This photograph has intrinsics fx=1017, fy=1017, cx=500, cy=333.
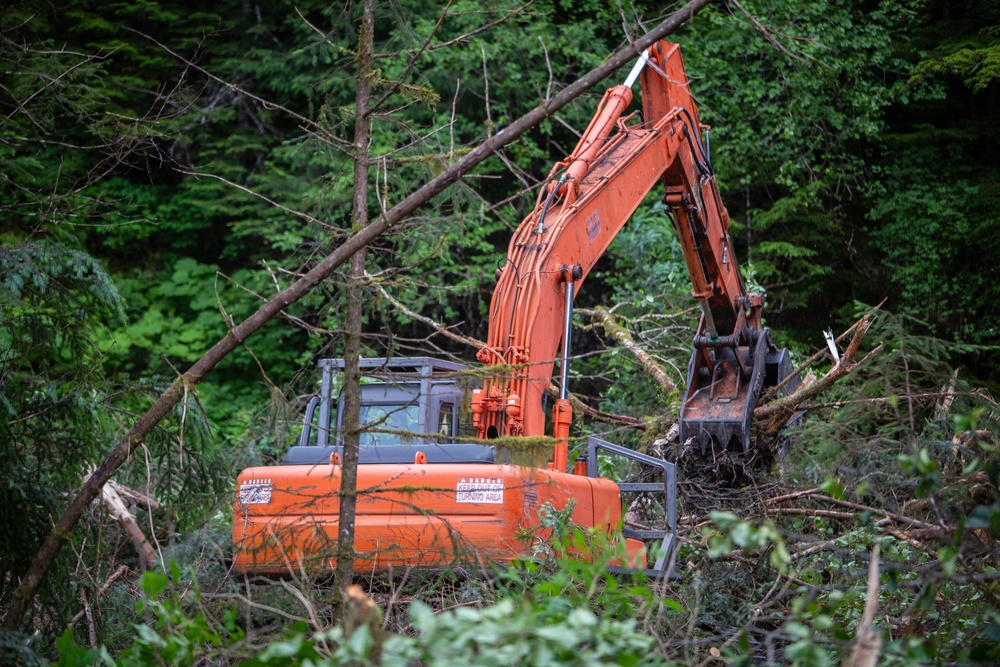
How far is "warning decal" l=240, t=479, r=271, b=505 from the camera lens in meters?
6.60

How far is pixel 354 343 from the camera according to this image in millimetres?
4449

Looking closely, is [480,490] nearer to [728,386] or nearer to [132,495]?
[728,386]

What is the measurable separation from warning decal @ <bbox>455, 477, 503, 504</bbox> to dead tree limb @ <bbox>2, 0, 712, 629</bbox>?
203 centimetres

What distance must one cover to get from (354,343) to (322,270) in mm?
355

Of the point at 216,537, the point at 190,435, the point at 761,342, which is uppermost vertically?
the point at 761,342

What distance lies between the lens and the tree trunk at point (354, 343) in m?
4.34

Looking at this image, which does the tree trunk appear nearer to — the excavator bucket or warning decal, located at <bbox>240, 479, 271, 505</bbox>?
warning decal, located at <bbox>240, 479, 271, 505</bbox>

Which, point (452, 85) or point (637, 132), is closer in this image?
point (637, 132)

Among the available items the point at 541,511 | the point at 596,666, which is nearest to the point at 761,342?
the point at 541,511

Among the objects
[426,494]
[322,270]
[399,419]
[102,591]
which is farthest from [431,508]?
[322,270]

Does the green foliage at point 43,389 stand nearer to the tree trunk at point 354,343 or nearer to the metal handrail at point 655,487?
the tree trunk at point 354,343

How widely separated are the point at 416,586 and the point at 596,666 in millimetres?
2970

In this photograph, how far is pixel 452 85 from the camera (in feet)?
52.9

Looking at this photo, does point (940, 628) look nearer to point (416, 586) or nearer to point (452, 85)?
point (416, 586)
